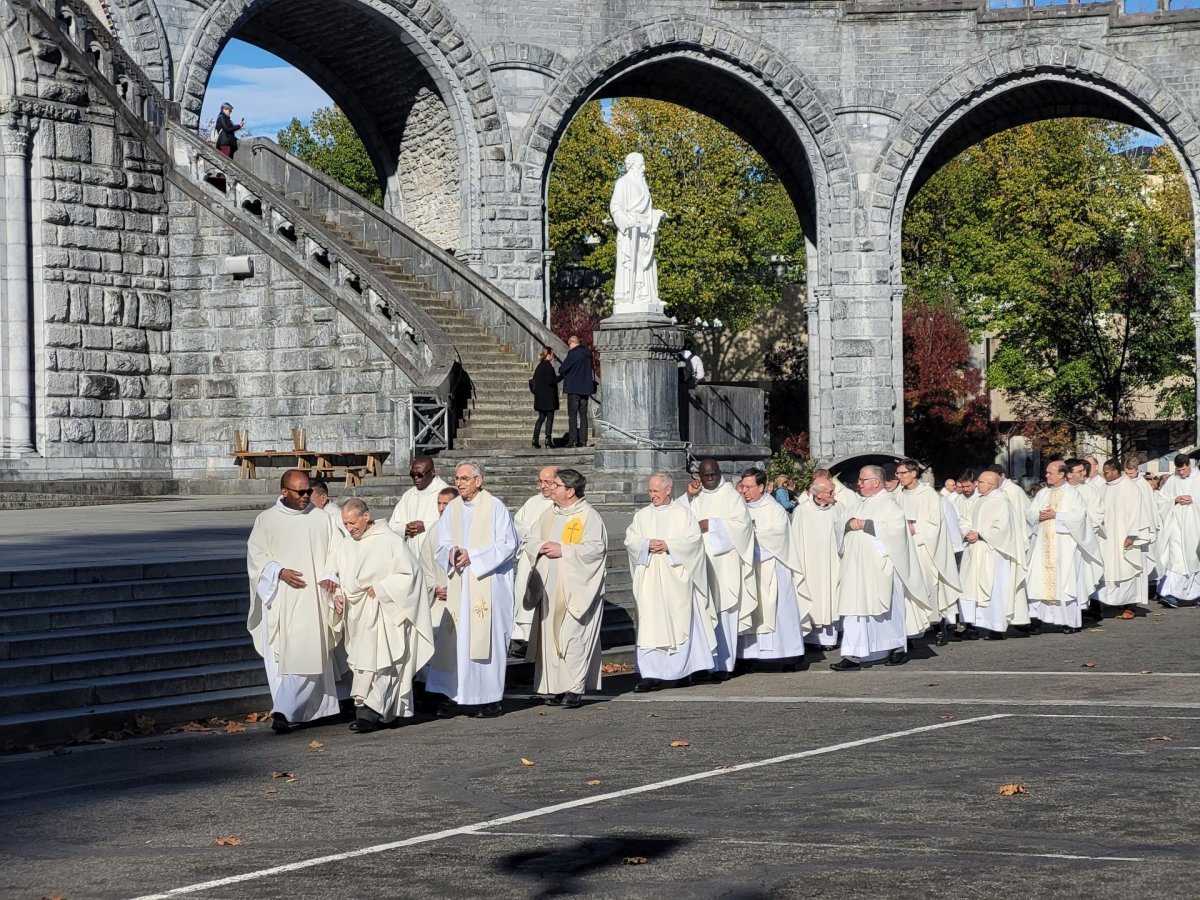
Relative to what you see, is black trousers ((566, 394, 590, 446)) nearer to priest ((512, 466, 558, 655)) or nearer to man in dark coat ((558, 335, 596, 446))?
man in dark coat ((558, 335, 596, 446))

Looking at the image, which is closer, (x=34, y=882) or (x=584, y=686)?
(x=34, y=882)

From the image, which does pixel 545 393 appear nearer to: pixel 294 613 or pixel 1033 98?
pixel 294 613

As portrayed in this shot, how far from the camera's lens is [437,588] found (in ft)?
40.5

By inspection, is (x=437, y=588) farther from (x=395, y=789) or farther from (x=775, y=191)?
(x=775, y=191)

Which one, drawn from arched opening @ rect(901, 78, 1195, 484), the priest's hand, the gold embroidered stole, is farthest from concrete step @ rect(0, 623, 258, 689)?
arched opening @ rect(901, 78, 1195, 484)

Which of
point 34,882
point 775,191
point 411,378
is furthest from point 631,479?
point 775,191

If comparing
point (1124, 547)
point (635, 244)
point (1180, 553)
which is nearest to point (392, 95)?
point (635, 244)

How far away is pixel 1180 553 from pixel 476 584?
37.5 feet

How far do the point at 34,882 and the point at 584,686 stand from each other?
19.5 feet

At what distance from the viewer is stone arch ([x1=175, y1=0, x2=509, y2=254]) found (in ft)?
100

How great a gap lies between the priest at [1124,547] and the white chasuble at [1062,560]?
96cm

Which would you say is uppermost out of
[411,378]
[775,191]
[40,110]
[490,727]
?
[775,191]

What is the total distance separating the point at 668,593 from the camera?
13586mm

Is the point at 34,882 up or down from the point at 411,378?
down
